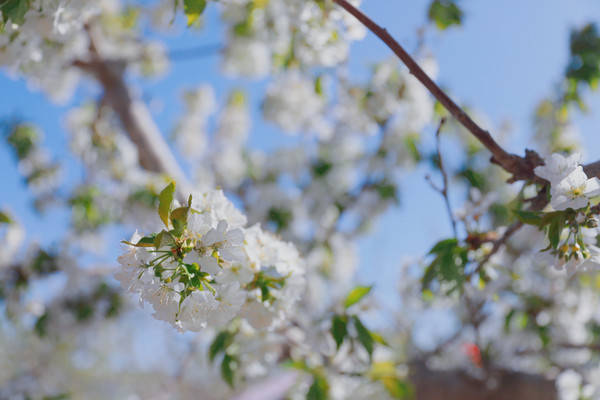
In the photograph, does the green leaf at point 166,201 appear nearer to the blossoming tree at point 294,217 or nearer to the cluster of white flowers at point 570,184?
the blossoming tree at point 294,217

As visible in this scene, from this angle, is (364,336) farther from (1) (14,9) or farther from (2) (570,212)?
(1) (14,9)

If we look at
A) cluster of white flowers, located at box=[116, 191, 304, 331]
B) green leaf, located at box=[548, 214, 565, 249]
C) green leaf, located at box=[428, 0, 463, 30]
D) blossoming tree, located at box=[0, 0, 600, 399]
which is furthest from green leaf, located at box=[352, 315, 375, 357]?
green leaf, located at box=[428, 0, 463, 30]

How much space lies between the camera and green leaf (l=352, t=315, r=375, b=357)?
122cm

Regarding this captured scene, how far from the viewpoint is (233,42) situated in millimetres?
3250

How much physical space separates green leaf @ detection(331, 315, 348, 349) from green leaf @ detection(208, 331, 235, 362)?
0.35m

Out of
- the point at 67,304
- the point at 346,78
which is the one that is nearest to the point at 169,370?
the point at 67,304

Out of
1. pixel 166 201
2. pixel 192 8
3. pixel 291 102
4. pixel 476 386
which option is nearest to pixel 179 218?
pixel 166 201

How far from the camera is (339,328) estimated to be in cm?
124

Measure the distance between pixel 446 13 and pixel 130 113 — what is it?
5.99ft

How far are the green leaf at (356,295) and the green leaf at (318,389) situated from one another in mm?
352

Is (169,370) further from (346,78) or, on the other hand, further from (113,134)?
(346,78)

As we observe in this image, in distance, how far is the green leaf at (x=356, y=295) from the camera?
1255 millimetres

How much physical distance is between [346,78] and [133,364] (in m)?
7.23

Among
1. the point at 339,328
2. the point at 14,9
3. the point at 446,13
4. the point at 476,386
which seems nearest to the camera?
the point at 14,9
